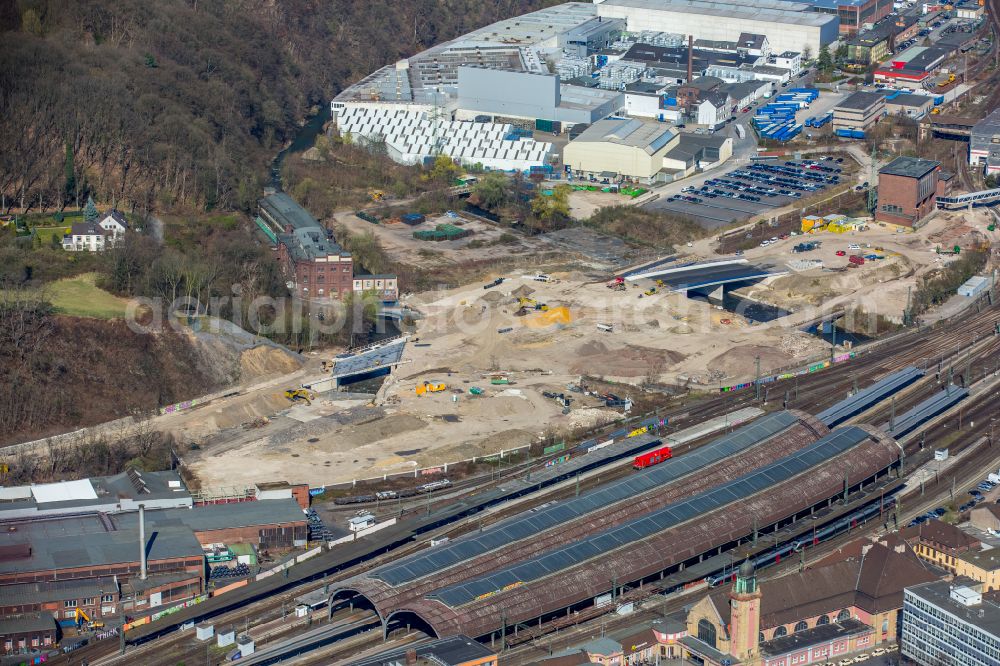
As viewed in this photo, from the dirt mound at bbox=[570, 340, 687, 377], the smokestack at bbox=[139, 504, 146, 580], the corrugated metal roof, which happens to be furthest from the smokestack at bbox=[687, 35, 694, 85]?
the smokestack at bbox=[139, 504, 146, 580]

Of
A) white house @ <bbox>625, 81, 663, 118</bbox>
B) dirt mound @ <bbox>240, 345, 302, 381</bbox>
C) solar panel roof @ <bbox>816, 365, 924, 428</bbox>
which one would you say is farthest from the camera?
white house @ <bbox>625, 81, 663, 118</bbox>

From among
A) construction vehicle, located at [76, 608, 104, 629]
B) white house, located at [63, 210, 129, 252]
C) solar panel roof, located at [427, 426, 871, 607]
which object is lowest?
construction vehicle, located at [76, 608, 104, 629]

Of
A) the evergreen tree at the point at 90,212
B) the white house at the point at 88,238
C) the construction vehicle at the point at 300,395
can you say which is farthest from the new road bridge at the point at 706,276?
the evergreen tree at the point at 90,212

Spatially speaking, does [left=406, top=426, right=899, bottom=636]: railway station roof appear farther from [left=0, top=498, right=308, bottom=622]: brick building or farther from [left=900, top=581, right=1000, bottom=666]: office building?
[left=900, top=581, right=1000, bottom=666]: office building

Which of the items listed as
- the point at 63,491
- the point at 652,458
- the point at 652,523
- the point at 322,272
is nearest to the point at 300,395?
the point at 322,272

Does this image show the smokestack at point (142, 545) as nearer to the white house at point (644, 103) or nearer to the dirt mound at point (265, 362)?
the dirt mound at point (265, 362)

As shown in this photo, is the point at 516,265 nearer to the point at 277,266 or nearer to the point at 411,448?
the point at 277,266

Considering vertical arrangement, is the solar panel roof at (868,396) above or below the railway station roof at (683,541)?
below
